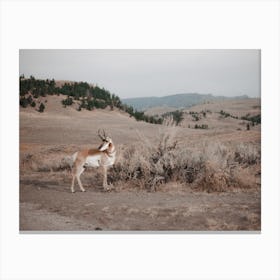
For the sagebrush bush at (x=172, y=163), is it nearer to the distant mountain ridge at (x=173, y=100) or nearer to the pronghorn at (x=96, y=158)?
the pronghorn at (x=96, y=158)

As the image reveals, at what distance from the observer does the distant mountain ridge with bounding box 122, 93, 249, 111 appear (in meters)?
7.17

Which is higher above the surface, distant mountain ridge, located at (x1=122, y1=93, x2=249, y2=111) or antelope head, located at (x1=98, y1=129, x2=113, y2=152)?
distant mountain ridge, located at (x1=122, y1=93, x2=249, y2=111)

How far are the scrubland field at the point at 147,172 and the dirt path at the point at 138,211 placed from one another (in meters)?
0.01

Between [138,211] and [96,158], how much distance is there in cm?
104

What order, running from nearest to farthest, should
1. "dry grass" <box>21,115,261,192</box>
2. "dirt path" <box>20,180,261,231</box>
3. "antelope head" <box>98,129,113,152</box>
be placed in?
1. "dirt path" <box>20,180,261,231</box>
2. "dry grass" <box>21,115,261,192</box>
3. "antelope head" <box>98,129,113,152</box>

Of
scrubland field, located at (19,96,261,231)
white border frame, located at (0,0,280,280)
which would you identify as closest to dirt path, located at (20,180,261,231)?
scrubland field, located at (19,96,261,231)

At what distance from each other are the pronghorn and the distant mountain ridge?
650mm

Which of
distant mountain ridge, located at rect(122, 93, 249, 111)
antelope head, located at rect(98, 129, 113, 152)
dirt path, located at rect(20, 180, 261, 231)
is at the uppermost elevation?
distant mountain ridge, located at rect(122, 93, 249, 111)

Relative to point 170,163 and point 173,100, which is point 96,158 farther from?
point 173,100

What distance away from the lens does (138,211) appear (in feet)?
22.0

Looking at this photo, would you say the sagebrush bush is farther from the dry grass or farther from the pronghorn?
the pronghorn

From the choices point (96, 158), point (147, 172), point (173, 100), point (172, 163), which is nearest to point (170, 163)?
point (172, 163)
